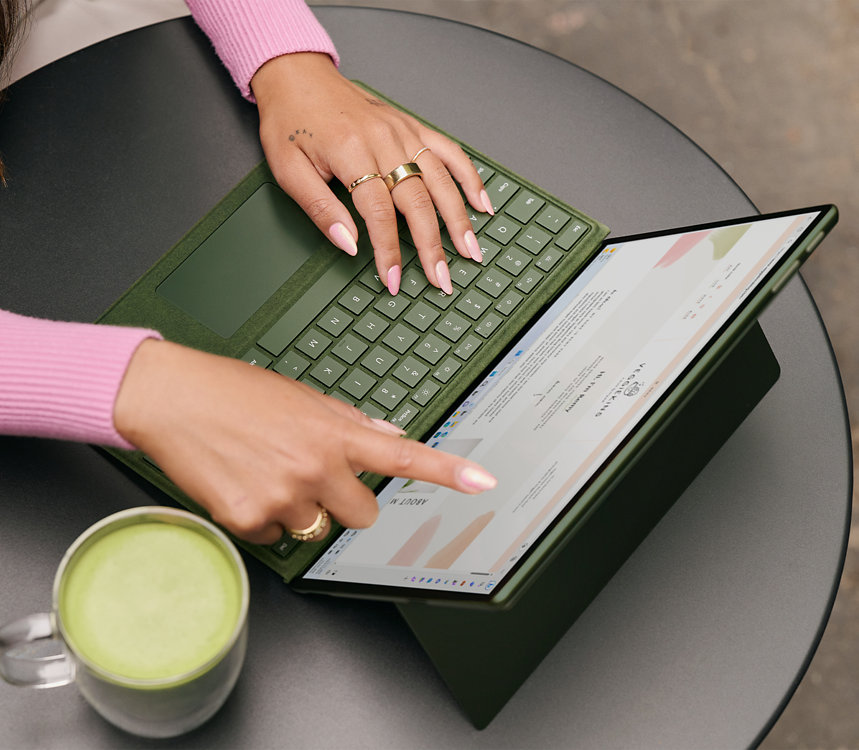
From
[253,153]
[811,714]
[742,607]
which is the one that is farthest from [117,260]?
[811,714]

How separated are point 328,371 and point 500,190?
24cm

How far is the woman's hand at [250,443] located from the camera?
2.10 ft

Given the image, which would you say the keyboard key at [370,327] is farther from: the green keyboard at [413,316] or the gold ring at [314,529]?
the gold ring at [314,529]

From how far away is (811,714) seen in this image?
1377 millimetres

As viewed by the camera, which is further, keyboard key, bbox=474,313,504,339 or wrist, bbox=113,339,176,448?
keyboard key, bbox=474,313,504,339

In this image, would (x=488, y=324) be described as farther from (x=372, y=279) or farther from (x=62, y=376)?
(x=62, y=376)

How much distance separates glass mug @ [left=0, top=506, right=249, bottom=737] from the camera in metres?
0.54

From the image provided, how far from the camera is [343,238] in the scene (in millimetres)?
813

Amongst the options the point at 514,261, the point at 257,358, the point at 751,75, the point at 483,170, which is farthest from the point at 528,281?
the point at 751,75

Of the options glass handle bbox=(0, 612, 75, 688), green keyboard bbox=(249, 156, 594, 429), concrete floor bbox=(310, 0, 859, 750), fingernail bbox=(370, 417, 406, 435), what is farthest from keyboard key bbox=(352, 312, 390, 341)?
concrete floor bbox=(310, 0, 859, 750)

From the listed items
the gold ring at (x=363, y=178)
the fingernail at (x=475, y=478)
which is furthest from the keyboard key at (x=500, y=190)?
the fingernail at (x=475, y=478)

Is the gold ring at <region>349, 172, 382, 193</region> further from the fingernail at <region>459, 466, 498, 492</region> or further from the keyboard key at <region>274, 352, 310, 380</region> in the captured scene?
the fingernail at <region>459, 466, 498, 492</region>

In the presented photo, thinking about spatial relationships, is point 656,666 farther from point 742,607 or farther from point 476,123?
point 476,123

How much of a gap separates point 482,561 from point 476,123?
496 mm
